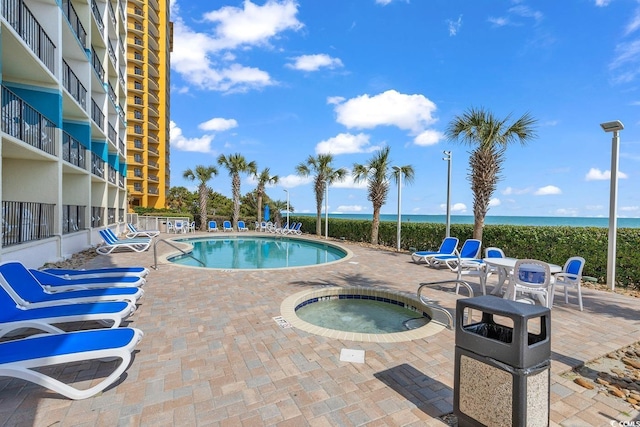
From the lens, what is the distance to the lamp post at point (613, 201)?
746 centimetres

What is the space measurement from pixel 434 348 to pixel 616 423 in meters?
1.69

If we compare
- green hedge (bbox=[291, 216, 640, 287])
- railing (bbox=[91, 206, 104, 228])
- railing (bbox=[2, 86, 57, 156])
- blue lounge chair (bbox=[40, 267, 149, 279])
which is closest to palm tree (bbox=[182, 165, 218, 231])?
railing (bbox=[91, 206, 104, 228])

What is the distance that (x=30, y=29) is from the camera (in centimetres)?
813

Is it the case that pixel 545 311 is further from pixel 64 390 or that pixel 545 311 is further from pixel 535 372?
pixel 64 390

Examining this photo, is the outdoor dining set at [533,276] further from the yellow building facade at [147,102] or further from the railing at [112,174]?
the yellow building facade at [147,102]

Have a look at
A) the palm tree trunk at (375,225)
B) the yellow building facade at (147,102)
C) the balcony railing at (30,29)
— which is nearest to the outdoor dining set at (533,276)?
the palm tree trunk at (375,225)

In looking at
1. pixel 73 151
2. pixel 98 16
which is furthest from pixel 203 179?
pixel 73 151

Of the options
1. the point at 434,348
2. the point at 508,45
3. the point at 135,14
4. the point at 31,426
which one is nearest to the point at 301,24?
the point at 508,45

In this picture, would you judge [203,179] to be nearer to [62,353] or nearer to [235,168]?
[235,168]

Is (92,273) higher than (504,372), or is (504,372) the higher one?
(504,372)

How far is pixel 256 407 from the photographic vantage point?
8.54ft

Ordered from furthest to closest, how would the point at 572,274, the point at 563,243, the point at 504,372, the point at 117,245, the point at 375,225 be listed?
the point at 375,225 < the point at 117,245 < the point at 563,243 < the point at 572,274 < the point at 504,372

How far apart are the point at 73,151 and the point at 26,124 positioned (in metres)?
3.75

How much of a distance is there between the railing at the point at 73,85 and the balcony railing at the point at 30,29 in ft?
5.18
